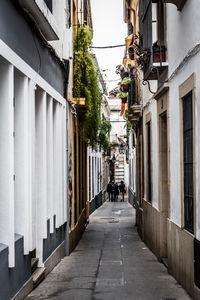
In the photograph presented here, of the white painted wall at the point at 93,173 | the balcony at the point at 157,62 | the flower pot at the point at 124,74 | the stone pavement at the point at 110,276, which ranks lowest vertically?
the stone pavement at the point at 110,276

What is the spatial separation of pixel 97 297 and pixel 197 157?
266cm

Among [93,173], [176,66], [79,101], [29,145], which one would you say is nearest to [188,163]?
[176,66]

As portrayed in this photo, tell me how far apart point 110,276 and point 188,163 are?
2866 millimetres

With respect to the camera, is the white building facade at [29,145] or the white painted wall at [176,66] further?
the white painted wall at [176,66]

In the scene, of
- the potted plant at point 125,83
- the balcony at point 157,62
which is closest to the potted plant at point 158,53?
the balcony at point 157,62

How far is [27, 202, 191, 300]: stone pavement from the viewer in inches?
328

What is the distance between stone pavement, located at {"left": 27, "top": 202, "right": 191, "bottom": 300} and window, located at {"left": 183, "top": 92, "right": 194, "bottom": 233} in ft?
4.01

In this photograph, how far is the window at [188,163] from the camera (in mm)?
8078

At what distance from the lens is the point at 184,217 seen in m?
8.70

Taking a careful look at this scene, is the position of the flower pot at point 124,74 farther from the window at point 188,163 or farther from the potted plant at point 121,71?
the window at point 188,163

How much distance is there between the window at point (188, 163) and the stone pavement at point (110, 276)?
1.22 m

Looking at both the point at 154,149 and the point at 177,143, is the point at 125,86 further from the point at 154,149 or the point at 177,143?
the point at 177,143

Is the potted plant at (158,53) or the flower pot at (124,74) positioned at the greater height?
the flower pot at (124,74)

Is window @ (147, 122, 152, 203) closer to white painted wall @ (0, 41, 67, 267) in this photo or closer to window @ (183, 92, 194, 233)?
white painted wall @ (0, 41, 67, 267)
